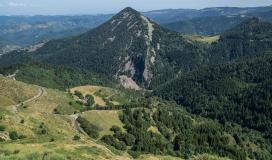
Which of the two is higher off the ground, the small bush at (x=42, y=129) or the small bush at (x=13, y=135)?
the small bush at (x=13, y=135)

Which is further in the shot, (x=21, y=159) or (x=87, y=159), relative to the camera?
(x=87, y=159)

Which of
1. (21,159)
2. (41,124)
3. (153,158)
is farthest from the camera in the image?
(41,124)

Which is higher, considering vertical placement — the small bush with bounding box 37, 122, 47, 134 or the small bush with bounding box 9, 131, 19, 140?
the small bush with bounding box 9, 131, 19, 140

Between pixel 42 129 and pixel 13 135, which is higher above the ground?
pixel 13 135

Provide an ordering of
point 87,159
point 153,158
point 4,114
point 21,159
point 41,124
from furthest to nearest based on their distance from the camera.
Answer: point 41,124 < point 4,114 < point 153,158 < point 87,159 < point 21,159

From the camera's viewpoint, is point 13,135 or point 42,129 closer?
point 13,135

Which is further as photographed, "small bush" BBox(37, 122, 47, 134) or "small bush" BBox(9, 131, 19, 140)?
"small bush" BBox(37, 122, 47, 134)

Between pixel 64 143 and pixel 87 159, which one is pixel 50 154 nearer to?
pixel 87 159

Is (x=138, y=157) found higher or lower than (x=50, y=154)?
lower

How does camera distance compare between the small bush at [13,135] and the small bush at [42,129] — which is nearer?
the small bush at [13,135]

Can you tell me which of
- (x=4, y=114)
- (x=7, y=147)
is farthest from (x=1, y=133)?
(x=7, y=147)
